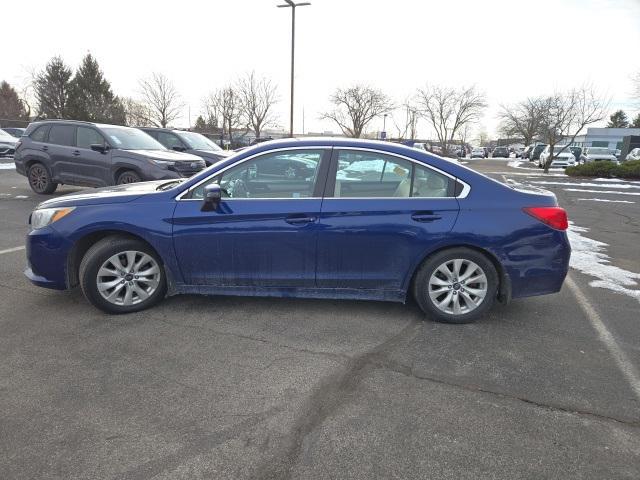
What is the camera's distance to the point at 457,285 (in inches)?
154

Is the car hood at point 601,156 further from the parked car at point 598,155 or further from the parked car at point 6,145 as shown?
the parked car at point 6,145

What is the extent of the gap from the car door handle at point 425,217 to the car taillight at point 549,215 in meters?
0.77

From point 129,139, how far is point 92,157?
0.88 meters

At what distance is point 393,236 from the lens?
12.5 feet

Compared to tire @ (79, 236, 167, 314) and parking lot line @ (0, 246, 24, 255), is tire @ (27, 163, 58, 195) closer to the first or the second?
parking lot line @ (0, 246, 24, 255)

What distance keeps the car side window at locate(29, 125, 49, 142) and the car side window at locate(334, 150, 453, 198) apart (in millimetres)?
9559

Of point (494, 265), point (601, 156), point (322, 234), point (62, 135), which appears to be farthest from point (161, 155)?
point (601, 156)

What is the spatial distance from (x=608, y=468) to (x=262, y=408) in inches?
72.0

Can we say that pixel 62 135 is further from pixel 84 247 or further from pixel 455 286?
pixel 455 286

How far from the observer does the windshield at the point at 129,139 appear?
9.80m

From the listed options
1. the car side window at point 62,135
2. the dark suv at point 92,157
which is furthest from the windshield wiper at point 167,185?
the car side window at point 62,135

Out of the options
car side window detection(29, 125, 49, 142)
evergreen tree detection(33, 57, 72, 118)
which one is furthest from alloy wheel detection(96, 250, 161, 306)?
evergreen tree detection(33, 57, 72, 118)

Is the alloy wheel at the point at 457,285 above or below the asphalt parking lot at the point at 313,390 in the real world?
above

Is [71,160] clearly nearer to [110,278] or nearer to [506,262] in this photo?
[110,278]
